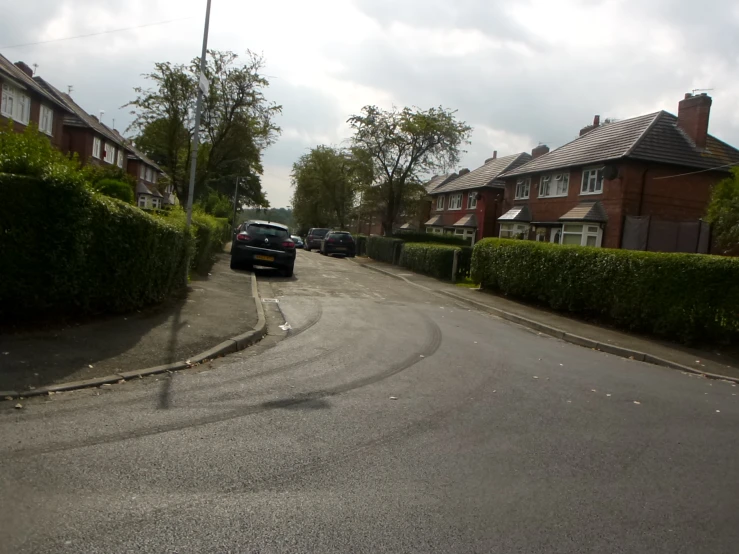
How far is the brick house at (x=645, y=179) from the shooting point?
2852cm

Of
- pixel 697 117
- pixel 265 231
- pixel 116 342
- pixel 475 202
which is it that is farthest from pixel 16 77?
pixel 697 117

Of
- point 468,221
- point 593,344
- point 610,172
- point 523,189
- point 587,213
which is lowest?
point 593,344

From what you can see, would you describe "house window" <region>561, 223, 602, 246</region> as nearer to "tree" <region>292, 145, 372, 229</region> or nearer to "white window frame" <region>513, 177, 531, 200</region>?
"white window frame" <region>513, 177, 531, 200</region>

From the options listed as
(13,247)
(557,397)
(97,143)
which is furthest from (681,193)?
(97,143)

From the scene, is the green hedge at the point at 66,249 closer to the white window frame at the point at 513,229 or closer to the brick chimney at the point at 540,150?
the white window frame at the point at 513,229

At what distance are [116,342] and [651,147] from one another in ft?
91.6

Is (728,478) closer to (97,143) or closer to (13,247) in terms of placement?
(13,247)

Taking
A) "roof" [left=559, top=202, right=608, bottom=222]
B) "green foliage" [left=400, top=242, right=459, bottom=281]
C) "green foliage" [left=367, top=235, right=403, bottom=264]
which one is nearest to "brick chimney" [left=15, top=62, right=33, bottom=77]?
"green foliage" [left=367, top=235, right=403, bottom=264]

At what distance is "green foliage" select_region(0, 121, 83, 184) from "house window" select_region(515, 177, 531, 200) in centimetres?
3266

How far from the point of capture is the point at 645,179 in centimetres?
2903

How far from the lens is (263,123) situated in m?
28.2

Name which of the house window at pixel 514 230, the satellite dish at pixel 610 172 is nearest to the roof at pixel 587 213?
the satellite dish at pixel 610 172

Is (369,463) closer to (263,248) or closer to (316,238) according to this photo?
(263,248)

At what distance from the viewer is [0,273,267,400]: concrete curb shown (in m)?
5.62
